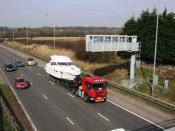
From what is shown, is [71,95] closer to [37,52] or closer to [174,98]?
[174,98]

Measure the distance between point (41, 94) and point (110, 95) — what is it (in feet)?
25.6

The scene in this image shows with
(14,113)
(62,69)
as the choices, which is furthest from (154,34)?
(14,113)

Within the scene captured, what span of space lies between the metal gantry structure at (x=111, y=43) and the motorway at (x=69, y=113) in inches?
243

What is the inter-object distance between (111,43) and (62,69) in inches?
273

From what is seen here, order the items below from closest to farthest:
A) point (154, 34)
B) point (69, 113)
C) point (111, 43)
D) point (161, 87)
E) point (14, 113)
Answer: point (14, 113)
point (69, 113)
point (161, 87)
point (111, 43)
point (154, 34)

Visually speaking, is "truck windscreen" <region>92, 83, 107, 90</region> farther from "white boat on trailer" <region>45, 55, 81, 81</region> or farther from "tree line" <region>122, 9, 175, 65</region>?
"tree line" <region>122, 9, 175, 65</region>

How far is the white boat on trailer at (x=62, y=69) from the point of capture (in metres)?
36.7

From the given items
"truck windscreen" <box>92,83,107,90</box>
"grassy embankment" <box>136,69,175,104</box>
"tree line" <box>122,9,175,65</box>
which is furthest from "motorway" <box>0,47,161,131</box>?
"tree line" <box>122,9,175,65</box>

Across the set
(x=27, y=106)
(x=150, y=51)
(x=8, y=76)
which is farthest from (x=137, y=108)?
(x=8, y=76)

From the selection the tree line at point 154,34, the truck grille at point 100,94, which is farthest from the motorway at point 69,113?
the tree line at point 154,34

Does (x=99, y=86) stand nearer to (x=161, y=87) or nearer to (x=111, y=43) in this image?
(x=111, y=43)

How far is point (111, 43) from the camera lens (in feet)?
124

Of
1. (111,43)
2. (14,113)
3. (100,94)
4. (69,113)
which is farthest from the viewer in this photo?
(111,43)

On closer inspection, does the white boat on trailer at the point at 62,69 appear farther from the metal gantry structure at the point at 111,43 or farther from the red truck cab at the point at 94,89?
the red truck cab at the point at 94,89
